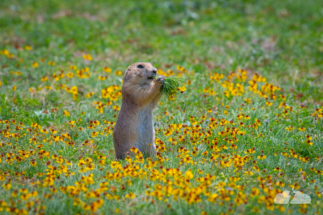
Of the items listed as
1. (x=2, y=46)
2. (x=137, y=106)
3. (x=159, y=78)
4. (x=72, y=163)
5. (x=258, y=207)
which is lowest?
(x=258, y=207)

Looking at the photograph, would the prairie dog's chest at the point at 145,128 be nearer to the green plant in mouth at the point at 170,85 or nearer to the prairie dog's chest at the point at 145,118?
the prairie dog's chest at the point at 145,118

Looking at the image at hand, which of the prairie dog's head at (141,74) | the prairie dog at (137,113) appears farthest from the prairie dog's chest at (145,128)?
the prairie dog's head at (141,74)

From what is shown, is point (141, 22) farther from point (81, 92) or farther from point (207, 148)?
point (207, 148)

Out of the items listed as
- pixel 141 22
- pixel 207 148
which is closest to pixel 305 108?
pixel 207 148

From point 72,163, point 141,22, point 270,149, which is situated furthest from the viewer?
point 141,22

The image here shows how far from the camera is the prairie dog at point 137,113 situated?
16.2 ft

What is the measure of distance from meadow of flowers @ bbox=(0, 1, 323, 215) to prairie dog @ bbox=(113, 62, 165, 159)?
0.22 metres

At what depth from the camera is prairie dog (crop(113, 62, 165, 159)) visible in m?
4.93

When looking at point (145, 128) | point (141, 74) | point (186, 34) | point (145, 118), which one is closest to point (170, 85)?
point (141, 74)

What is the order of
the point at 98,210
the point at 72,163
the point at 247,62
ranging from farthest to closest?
the point at 247,62
the point at 72,163
the point at 98,210

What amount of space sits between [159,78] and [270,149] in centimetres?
196

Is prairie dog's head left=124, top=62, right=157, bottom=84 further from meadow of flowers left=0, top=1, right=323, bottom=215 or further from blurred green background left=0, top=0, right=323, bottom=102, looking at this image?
blurred green background left=0, top=0, right=323, bottom=102

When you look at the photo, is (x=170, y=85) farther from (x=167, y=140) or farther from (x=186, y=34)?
(x=186, y=34)

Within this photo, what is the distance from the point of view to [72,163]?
4.95 m
